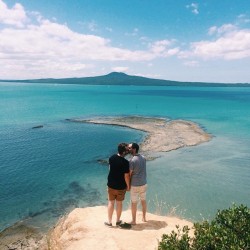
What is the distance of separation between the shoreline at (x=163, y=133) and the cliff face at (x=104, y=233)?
29.7m

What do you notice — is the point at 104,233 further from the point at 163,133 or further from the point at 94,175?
the point at 163,133

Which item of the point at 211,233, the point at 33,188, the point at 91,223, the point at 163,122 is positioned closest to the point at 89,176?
the point at 33,188

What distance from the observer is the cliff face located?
1105 centimetres

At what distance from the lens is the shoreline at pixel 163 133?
47.7 metres

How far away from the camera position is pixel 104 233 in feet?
39.1

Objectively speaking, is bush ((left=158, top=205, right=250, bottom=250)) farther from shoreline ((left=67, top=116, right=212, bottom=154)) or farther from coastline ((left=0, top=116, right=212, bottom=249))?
shoreline ((left=67, top=116, right=212, bottom=154))

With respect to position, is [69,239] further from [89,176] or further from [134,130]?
[134,130]

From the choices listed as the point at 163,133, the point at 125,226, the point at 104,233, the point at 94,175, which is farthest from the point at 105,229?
the point at 163,133

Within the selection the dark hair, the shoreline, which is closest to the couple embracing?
the dark hair

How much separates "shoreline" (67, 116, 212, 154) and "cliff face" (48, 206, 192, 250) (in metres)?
29.7

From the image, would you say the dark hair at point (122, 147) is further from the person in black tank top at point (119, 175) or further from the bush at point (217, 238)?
the bush at point (217, 238)

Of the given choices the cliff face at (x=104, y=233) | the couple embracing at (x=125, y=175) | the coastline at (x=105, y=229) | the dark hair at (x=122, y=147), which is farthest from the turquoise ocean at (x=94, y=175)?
the dark hair at (x=122, y=147)

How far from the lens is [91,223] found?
43.5 feet

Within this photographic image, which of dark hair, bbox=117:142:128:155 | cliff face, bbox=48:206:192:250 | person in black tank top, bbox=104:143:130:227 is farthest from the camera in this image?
person in black tank top, bbox=104:143:130:227
